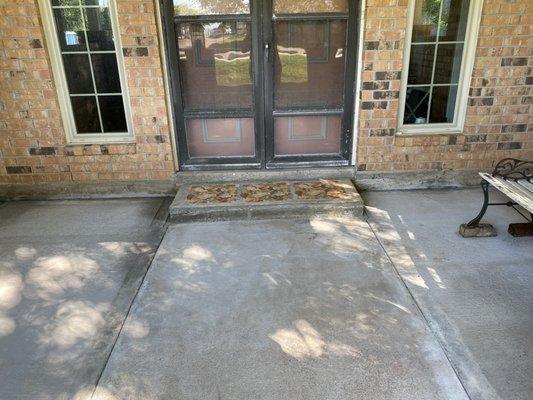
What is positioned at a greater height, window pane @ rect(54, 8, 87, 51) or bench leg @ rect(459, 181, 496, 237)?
window pane @ rect(54, 8, 87, 51)

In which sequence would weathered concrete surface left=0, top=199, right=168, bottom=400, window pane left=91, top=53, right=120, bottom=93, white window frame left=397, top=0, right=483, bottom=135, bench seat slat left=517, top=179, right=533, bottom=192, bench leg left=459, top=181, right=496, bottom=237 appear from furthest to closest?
window pane left=91, top=53, right=120, bottom=93
white window frame left=397, top=0, right=483, bottom=135
bench leg left=459, top=181, right=496, bottom=237
bench seat slat left=517, top=179, right=533, bottom=192
weathered concrete surface left=0, top=199, right=168, bottom=400

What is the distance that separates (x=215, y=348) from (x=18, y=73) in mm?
3141

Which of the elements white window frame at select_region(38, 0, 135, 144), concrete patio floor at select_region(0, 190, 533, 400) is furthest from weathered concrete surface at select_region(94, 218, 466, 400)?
white window frame at select_region(38, 0, 135, 144)

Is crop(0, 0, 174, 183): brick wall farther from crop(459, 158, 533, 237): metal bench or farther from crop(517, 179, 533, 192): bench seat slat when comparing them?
crop(517, 179, 533, 192): bench seat slat

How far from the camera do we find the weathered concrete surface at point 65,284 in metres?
2.16

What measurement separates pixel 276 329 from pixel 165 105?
8.07 ft

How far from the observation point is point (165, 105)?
155 inches

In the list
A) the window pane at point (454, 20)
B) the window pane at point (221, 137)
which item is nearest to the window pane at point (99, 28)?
the window pane at point (221, 137)

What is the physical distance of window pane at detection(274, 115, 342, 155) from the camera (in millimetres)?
4215

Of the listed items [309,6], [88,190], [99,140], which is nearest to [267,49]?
[309,6]

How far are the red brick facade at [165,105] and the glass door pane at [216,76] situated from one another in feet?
0.89

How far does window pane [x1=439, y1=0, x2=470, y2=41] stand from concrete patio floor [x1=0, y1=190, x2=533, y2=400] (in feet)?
5.24

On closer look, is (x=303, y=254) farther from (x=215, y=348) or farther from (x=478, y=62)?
(x=478, y=62)

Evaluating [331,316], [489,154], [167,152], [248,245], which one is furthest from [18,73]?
[489,154]
